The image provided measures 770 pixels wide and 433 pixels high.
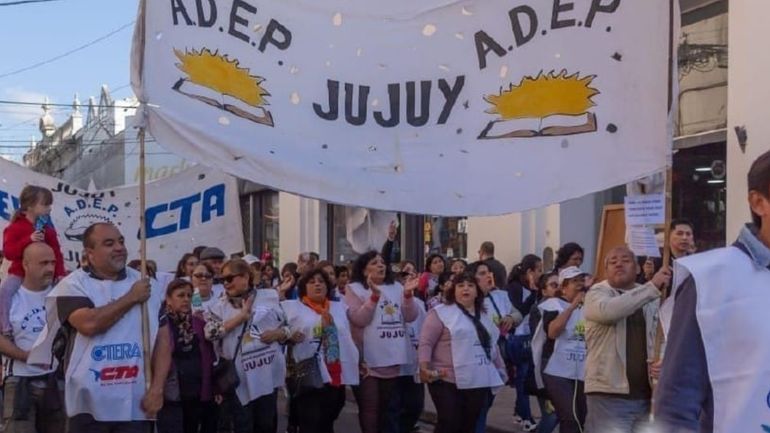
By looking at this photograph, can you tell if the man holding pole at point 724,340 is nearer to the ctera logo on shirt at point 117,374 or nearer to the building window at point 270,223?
the ctera logo on shirt at point 117,374

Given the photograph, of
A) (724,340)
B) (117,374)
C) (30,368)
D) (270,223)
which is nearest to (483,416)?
(30,368)

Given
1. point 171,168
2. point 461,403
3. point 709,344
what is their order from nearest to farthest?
point 709,344 → point 461,403 → point 171,168

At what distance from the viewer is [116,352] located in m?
5.70

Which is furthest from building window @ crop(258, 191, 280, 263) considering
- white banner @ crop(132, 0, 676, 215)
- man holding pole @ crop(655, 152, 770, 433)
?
man holding pole @ crop(655, 152, 770, 433)

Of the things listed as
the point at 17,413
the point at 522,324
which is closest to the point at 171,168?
the point at 522,324

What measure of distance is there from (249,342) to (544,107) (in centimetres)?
423

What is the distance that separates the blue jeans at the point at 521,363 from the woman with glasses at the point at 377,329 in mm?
1162

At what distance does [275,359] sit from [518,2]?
14.4 ft

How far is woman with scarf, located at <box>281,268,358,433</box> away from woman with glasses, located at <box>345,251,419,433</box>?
290mm

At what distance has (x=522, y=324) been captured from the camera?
35.2ft

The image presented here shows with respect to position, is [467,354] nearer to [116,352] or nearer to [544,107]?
[116,352]

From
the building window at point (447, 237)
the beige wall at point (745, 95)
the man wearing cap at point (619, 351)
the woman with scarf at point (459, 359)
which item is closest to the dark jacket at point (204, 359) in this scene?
the woman with scarf at point (459, 359)

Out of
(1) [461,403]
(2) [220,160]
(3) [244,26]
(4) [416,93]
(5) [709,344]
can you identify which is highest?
Answer: (3) [244,26]

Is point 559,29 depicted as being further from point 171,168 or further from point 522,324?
point 171,168
